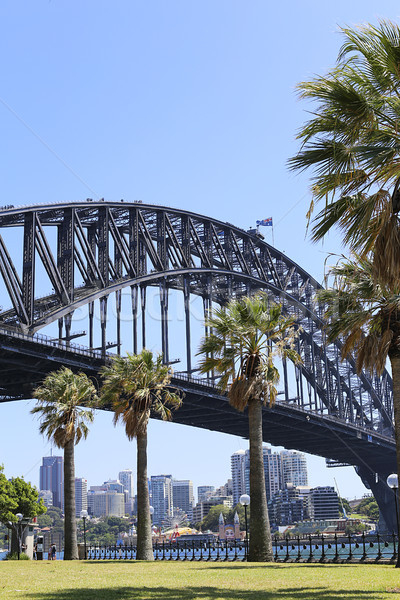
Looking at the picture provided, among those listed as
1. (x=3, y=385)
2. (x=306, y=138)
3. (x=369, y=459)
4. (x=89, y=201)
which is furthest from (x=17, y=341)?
(x=369, y=459)

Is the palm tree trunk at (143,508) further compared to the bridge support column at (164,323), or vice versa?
the bridge support column at (164,323)

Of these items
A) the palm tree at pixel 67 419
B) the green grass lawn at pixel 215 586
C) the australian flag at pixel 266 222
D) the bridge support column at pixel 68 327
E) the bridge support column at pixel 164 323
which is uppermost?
the australian flag at pixel 266 222

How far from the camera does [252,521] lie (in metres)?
31.9

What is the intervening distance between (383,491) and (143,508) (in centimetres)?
12139

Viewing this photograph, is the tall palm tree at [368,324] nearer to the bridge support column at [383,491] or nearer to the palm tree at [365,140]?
the palm tree at [365,140]

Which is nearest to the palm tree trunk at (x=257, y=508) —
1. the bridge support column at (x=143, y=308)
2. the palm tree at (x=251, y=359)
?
the palm tree at (x=251, y=359)

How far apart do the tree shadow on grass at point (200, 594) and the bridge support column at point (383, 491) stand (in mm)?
138770

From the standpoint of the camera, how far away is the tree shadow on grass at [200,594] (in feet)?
50.6

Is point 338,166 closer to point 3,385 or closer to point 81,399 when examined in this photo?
point 81,399

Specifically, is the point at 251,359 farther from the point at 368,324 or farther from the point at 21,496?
the point at 21,496

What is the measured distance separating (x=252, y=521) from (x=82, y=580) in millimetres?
12204

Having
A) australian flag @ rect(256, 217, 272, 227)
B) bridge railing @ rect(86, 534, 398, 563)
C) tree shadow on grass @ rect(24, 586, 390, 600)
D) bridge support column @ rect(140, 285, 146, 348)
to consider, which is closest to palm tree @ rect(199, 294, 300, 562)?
bridge railing @ rect(86, 534, 398, 563)

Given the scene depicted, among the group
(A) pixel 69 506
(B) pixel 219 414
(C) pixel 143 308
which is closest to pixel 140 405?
(A) pixel 69 506

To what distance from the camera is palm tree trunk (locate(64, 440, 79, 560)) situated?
43969 mm
